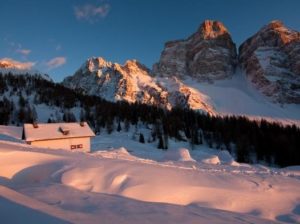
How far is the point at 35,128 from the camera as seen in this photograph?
1500 inches

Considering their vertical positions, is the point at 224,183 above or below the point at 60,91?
below

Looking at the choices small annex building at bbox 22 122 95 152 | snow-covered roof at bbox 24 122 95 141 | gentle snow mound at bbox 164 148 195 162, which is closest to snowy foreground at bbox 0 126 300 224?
gentle snow mound at bbox 164 148 195 162

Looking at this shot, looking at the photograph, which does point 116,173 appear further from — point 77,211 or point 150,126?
point 150,126

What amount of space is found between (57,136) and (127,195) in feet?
101

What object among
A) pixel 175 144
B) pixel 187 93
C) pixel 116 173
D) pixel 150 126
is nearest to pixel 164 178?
pixel 116 173

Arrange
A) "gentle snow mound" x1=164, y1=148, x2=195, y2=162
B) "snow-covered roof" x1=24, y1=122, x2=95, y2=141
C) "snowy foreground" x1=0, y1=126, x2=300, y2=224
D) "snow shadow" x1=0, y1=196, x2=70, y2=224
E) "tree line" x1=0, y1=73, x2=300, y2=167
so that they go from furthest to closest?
"tree line" x1=0, y1=73, x2=300, y2=167, "snow-covered roof" x1=24, y1=122, x2=95, y2=141, "gentle snow mound" x1=164, y1=148, x2=195, y2=162, "snowy foreground" x1=0, y1=126, x2=300, y2=224, "snow shadow" x1=0, y1=196, x2=70, y2=224

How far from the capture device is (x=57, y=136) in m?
38.0

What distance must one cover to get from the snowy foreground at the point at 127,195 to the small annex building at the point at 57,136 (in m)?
24.3

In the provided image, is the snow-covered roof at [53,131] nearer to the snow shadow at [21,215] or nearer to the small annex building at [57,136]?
the small annex building at [57,136]

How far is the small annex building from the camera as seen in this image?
3641 centimetres

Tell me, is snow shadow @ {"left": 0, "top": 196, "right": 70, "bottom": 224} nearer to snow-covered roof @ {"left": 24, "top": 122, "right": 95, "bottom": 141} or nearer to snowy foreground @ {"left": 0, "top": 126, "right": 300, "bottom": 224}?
snowy foreground @ {"left": 0, "top": 126, "right": 300, "bottom": 224}

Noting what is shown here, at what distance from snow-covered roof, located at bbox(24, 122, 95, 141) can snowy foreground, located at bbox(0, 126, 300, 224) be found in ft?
80.6

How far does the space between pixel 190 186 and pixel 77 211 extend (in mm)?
5518

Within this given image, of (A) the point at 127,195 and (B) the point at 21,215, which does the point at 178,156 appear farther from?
(B) the point at 21,215
